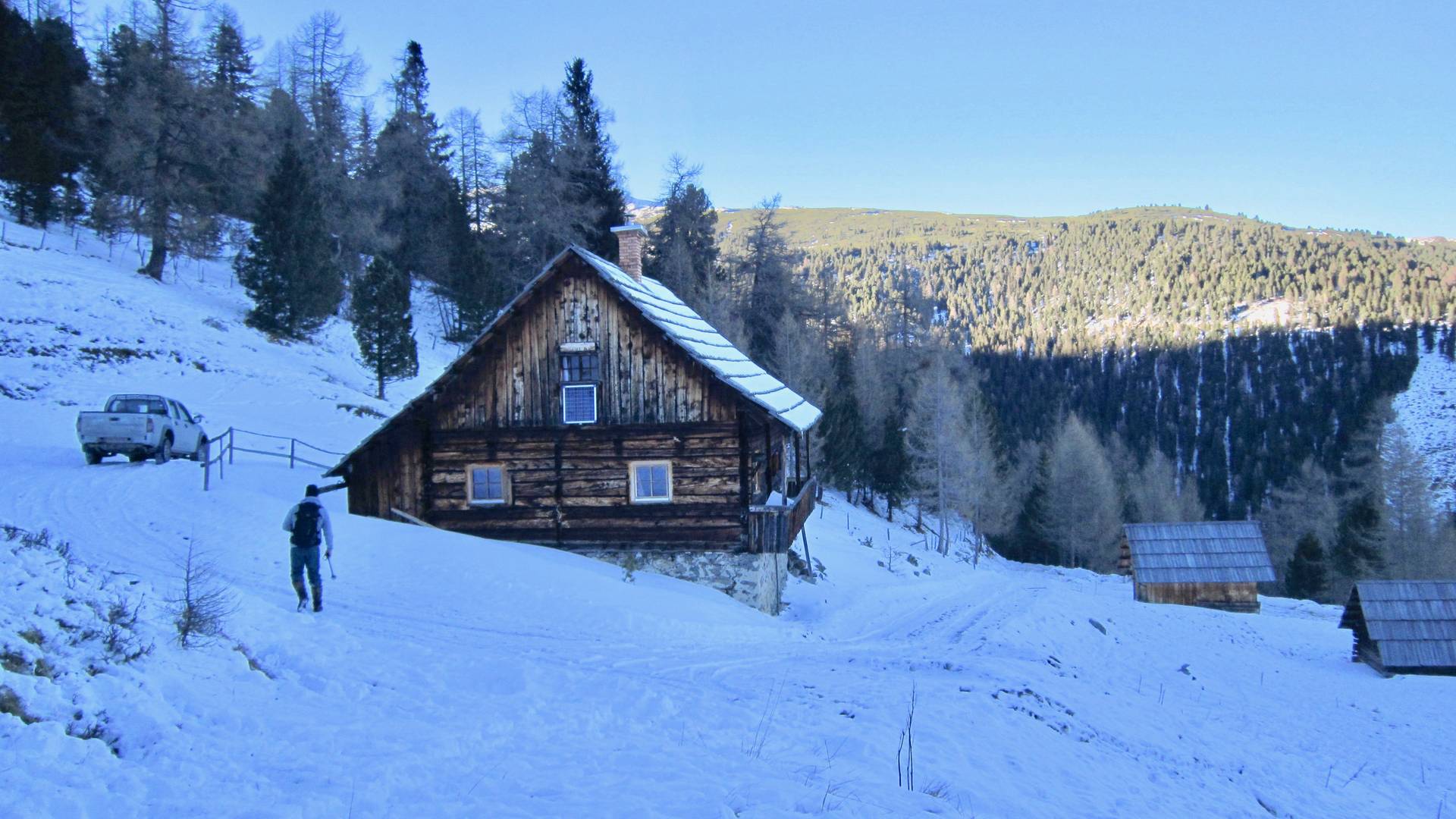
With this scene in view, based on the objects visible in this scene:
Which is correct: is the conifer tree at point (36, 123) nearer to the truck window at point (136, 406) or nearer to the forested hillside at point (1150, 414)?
the truck window at point (136, 406)

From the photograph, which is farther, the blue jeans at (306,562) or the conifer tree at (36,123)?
the conifer tree at (36,123)

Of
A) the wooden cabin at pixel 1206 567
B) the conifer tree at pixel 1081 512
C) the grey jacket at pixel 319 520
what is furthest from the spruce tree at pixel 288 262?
the conifer tree at pixel 1081 512

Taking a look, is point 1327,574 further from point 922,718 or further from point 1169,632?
point 922,718

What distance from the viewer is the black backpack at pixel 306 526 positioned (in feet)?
36.7

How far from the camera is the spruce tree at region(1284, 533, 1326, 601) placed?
49688mm

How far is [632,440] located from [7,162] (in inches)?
1606

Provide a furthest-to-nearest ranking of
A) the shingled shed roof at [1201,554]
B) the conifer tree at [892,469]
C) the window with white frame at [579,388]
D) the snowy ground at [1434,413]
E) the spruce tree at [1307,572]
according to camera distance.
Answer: the snowy ground at [1434,413], the conifer tree at [892,469], the spruce tree at [1307,572], the shingled shed roof at [1201,554], the window with white frame at [579,388]

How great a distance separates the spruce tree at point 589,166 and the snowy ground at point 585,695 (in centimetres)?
2858

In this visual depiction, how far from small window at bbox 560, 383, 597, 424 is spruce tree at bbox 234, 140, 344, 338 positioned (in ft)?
88.8

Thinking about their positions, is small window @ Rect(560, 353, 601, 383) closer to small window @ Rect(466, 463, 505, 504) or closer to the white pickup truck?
small window @ Rect(466, 463, 505, 504)

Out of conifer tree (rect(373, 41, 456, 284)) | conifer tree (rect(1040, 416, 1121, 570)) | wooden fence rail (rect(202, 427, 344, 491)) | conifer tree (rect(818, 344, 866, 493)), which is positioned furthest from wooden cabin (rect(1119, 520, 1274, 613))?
conifer tree (rect(373, 41, 456, 284))

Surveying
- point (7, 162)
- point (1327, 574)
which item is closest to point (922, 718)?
point (7, 162)

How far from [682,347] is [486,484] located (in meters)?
5.89

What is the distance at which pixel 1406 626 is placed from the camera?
24.6m
